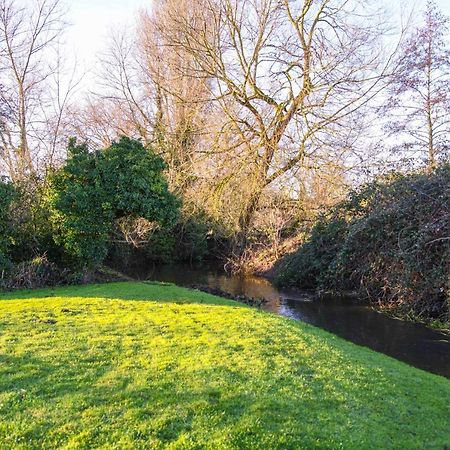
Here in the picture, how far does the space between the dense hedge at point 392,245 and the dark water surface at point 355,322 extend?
25.7 inches

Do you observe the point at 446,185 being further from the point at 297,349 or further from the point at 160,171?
the point at 160,171

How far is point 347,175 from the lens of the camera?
1909cm

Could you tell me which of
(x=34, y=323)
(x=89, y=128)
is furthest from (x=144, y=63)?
(x=34, y=323)

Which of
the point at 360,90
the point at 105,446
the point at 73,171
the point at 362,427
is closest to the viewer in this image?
the point at 105,446

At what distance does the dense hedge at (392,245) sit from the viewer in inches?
467

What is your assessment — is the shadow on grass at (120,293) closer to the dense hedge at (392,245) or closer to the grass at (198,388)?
the grass at (198,388)

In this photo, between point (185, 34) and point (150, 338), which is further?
point (185, 34)

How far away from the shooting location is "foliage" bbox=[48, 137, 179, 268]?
45.7ft

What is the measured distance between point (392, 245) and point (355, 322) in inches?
95.6

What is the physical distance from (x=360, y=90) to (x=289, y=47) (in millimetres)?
3467

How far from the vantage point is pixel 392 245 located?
1342 cm

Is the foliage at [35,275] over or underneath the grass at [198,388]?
over

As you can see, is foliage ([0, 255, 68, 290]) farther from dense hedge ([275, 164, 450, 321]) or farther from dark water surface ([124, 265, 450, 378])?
dense hedge ([275, 164, 450, 321])

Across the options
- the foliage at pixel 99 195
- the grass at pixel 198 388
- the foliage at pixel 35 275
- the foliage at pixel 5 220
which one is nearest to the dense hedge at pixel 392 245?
the grass at pixel 198 388
